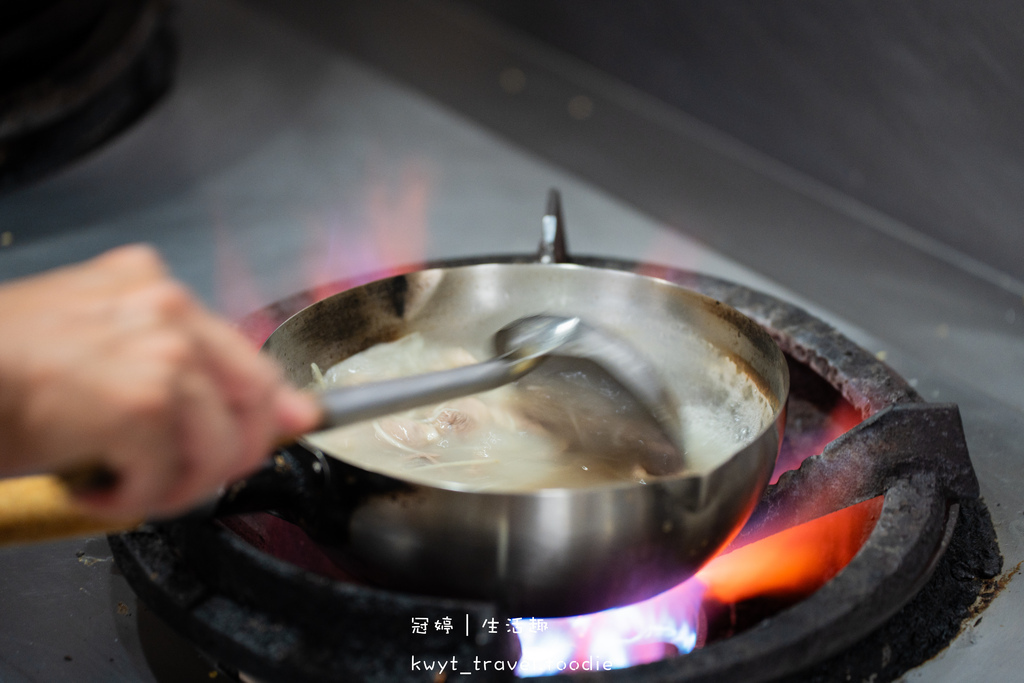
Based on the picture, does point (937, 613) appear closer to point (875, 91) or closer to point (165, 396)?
point (165, 396)

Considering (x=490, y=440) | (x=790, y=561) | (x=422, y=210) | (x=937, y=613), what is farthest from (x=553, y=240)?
(x=422, y=210)

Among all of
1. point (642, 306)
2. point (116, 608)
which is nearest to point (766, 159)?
point (642, 306)

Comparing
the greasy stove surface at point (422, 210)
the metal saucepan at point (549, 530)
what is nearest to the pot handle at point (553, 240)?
the metal saucepan at point (549, 530)

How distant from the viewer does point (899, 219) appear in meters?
1.80

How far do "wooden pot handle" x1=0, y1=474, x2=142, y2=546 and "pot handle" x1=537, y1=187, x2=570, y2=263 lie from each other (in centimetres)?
73

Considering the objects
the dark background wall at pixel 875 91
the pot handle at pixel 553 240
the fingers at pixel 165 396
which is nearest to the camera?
the fingers at pixel 165 396

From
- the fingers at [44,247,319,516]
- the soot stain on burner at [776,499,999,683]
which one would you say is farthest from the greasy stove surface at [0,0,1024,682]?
the fingers at [44,247,319,516]

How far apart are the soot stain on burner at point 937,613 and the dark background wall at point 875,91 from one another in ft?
2.46

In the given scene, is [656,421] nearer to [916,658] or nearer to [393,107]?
[916,658]

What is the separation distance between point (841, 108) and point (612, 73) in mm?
853

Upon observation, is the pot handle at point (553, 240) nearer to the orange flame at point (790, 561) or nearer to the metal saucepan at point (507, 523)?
the metal saucepan at point (507, 523)

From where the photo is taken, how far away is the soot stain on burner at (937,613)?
805mm

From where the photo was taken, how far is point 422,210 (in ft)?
6.81

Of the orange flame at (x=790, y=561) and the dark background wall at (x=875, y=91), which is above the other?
the dark background wall at (x=875, y=91)
